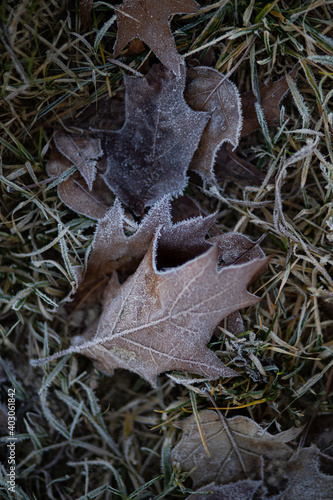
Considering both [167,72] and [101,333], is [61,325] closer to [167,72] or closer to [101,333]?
[101,333]

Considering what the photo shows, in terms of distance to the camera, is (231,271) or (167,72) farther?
(167,72)

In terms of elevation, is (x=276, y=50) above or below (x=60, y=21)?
below

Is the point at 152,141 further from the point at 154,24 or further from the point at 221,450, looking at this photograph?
the point at 221,450

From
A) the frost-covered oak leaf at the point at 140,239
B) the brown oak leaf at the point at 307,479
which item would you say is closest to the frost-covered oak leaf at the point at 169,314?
the frost-covered oak leaf at the point at 140,239

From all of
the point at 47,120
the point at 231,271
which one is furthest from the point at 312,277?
the point at 47,120

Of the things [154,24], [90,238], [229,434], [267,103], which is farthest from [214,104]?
[229,434]
